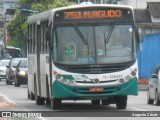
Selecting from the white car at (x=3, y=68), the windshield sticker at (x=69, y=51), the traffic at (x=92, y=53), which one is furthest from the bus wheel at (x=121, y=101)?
the white car at (x=3, y=68)

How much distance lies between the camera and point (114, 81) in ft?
76.6

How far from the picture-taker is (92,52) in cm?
2347

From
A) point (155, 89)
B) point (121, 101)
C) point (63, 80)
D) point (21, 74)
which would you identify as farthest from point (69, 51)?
point (21, 74)

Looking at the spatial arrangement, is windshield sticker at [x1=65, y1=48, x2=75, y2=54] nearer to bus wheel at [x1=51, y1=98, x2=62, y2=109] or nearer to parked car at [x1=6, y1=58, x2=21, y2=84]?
bus wheel at [x1=51, y1=98, x2=62, y2=109]

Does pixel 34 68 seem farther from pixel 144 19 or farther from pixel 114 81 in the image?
pixel 144 19

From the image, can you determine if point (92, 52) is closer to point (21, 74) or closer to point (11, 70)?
point (21, 74)

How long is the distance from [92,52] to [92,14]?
1.24 meters

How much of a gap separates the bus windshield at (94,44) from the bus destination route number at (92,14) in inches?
12.2

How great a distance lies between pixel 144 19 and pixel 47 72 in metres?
54.8

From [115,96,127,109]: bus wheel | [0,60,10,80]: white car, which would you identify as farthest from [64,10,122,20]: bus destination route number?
[0,60,10,80]: white car

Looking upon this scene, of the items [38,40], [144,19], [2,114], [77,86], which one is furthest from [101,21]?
[144,19]

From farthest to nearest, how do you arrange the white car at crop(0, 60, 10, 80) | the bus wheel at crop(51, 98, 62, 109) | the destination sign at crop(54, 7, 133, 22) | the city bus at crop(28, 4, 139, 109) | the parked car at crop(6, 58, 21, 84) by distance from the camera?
the white car at crop(0, 60, 10, 80)
the parked car at crop(6, 58, 21, 84)
the bus wheel at crop(51, 98, 62, 109)
the destination sign at crop(54, 7, 133, 22)
the city bus at crop(28, 4, 139, 109)

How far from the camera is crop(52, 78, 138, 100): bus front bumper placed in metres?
23.3

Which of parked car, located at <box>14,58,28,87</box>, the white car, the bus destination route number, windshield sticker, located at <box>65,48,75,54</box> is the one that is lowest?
the white car
